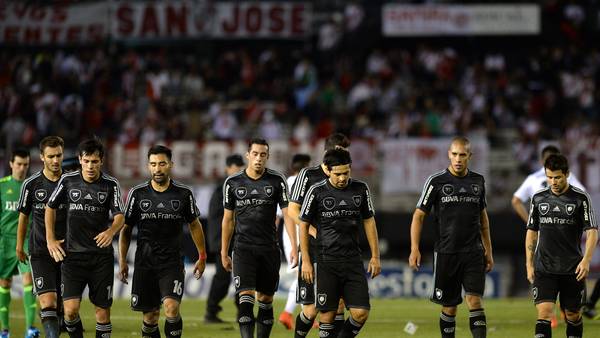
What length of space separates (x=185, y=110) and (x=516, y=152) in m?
8.12

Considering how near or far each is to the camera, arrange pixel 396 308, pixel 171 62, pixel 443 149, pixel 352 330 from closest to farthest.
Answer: pixel 352 330
pixel 396 308
pixel 443 149
pixel 171 62

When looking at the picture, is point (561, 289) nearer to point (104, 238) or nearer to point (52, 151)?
point (104, 238)

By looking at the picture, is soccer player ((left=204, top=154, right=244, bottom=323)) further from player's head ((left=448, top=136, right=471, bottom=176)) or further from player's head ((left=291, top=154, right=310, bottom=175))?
player's head ((left=448, top=136, right=471, bottom=176))

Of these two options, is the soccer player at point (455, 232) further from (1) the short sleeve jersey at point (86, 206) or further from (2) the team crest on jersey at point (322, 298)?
(1) the short sleeve jersey at point (86, 206)

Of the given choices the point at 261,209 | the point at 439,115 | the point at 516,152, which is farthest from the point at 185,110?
the point at 261,209

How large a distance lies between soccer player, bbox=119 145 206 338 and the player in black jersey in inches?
143

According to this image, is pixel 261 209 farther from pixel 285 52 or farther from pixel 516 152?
pixel 285 52

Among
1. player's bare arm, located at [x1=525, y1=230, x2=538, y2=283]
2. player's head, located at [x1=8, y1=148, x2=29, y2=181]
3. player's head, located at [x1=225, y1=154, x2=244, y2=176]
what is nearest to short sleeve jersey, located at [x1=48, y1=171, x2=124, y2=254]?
player's head, located at [x1=8, y1=148, x2=29, y2=181]

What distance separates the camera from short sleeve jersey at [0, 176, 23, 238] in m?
15.0

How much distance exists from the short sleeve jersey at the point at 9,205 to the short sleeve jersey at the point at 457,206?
5094 millimetres

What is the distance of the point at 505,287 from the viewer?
27438 mm

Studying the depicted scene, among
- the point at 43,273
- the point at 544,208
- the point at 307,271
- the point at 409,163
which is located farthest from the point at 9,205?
the point at 409,163

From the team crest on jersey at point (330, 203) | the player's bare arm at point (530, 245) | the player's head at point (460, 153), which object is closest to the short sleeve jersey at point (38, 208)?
the team crest on jersey at point (330, 203)

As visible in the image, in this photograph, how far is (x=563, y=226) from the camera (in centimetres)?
1274
